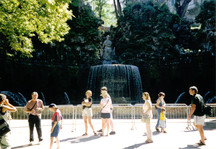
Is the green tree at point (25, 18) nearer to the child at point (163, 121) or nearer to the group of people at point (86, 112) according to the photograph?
the group of people at point (86, 112)

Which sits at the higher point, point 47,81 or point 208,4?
point 208,4

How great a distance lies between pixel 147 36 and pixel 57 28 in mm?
17396

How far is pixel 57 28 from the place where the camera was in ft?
43.3

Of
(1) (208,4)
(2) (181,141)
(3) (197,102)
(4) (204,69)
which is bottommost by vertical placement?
(2) (181,141)

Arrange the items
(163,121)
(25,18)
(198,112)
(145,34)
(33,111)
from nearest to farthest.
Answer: (198,112), (33,111), (163,121), (25,18), (145,34)

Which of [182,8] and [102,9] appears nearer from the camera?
[182,8]

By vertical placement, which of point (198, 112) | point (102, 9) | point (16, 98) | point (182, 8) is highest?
point (102, 9)

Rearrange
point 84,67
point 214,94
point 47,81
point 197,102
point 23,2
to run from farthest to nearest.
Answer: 1. point 84,67
2. point 47,81
3. point 214,94
4. point 23,2
5. point 197,102

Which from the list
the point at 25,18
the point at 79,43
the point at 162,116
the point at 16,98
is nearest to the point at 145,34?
the point at 79,43

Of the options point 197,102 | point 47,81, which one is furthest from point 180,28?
point 197,102

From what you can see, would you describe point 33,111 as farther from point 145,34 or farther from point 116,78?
point 145,34

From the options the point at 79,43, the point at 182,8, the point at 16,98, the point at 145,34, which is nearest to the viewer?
the point at 16,98

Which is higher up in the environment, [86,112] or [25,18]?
[25,18]

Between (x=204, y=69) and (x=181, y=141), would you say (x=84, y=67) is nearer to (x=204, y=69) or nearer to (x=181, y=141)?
(x=204, y=69)
